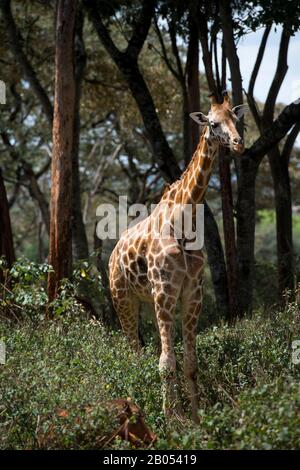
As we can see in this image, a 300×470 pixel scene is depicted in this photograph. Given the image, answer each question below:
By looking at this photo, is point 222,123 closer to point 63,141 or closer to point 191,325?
point 191,325

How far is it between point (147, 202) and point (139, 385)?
17458 mm

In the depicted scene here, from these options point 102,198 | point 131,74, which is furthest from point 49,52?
point 102,198

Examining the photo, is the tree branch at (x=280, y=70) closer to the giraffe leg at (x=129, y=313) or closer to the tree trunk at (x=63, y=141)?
the tree trunk at (x=63, y=141)

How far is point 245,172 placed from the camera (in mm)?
13656

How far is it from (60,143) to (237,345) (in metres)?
3.81

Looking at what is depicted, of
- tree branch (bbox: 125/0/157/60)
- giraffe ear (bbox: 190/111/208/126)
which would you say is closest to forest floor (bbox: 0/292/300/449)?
giraffe ear (bbox: 190/111/208/126)

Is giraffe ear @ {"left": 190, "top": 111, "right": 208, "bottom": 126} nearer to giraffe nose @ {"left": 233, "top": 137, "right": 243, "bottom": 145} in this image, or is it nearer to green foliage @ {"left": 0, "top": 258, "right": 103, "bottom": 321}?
giraffe nose @ {"left": 233, "top": 137, "right": 243, "bottom": 145}

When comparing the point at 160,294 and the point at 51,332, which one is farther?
the point at 51,332

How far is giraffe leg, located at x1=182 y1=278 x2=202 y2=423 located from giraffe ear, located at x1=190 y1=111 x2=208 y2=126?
56.3 inches

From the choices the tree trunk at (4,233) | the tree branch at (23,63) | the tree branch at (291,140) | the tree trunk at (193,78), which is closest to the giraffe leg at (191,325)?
the tree trunk at (4,233)

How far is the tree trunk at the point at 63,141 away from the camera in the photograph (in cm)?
1144

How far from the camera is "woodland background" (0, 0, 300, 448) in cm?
715

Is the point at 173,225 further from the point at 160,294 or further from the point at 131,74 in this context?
the point at 131,74

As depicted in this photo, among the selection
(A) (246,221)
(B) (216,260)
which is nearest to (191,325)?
(B) (216,260)
